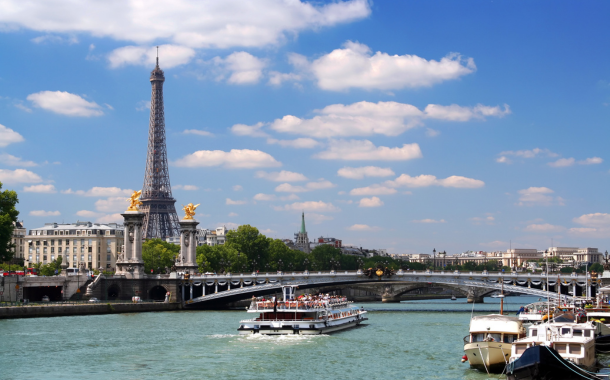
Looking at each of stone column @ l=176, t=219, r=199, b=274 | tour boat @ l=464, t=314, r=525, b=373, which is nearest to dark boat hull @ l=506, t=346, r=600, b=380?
tour boat @ l=464, t=314, r=525, b=373

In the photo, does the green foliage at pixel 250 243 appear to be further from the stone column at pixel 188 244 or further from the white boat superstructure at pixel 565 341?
the white boat superstructure at pixel 565 341

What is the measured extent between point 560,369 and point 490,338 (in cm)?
561

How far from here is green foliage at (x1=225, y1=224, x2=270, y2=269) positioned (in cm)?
11262

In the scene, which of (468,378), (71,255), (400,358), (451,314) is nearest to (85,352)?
(400,358)

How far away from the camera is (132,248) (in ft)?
273

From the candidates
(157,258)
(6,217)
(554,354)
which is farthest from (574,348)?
(157,258)

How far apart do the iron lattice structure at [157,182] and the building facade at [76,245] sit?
21.2 ft

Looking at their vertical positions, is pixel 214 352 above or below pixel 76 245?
below

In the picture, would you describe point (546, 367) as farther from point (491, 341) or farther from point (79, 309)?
point (79, 309)

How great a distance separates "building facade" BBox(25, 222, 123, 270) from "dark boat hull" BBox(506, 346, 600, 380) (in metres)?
112

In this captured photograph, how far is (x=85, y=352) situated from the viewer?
41719mm

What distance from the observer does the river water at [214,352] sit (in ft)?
115

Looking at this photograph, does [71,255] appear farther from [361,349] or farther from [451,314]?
[361,349]

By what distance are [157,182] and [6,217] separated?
74833 millimetres
